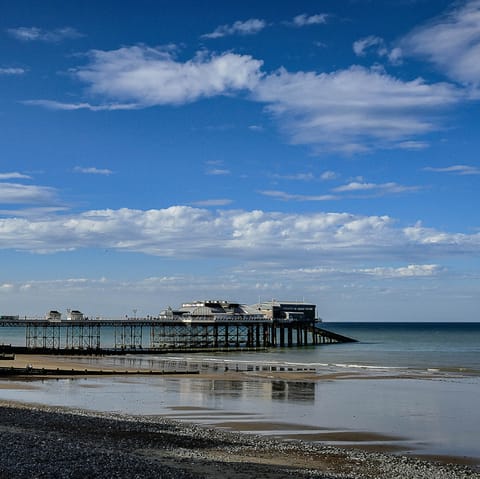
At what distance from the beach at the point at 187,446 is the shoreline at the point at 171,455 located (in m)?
0.03

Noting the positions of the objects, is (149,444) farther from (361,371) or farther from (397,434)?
(361,371)

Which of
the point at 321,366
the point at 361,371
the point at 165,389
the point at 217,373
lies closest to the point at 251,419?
the point at 165,389

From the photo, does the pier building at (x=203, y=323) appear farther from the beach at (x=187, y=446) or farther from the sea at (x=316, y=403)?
the beach at (x=187, y=446)

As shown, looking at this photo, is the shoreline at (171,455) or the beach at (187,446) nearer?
the shoreline at (171,455)

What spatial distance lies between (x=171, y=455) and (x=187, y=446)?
186 cm

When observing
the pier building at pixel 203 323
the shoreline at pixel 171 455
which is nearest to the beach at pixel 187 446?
the shoreline at pixel 171 455

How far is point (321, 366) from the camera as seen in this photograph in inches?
2692

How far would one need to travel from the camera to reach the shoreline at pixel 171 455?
17.8 metres

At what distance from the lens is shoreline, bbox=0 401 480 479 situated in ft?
58.4

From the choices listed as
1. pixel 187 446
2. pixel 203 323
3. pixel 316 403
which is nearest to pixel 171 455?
pixel 187 446

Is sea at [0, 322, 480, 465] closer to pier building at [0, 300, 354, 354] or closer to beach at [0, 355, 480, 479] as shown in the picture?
beach at [0, 355, 480, 479]

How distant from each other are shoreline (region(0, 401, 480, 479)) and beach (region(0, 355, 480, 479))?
3 centimetres

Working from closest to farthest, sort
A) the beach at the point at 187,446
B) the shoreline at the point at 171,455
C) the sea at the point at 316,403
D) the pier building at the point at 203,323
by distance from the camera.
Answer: the shoreline at the point at 171,455, the beach at the point at 187,446, the sea at the point at 316,403, the pier building at the point at 203,323

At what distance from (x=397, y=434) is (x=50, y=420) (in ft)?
43.9
